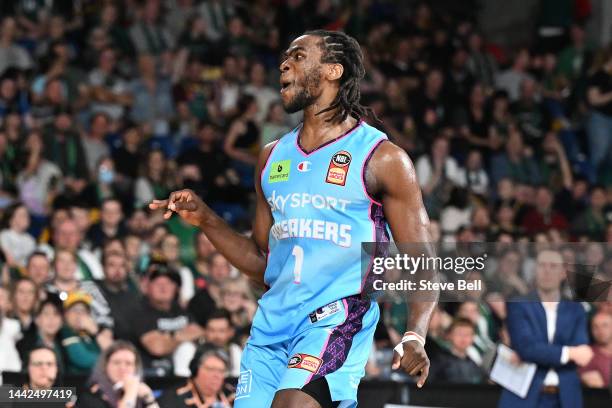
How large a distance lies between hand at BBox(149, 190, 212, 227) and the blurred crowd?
263 centimetres

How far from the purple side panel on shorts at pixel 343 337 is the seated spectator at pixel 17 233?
607cm

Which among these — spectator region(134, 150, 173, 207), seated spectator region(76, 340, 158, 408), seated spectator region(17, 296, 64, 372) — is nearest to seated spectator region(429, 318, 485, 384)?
seated spectator region(76, 340, 158, 408)

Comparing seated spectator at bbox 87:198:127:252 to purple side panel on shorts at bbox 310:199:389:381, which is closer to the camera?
purple side panel on shorts at bbox 310:199:389:381

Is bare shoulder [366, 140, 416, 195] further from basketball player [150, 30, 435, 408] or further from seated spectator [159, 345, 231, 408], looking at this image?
seated spectator [159, 345, 231, 408]

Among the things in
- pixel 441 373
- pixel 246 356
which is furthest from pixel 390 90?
pixel 246 356

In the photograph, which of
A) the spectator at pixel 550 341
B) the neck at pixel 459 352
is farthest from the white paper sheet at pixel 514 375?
the neck at pixel 459 352

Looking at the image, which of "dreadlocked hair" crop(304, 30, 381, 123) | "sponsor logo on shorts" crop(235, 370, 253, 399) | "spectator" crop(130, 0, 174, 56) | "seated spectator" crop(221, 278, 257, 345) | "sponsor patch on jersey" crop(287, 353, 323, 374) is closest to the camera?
"sponsor patch on jersey" crop(287, 353, 323, 374)

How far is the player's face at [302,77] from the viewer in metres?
5.06

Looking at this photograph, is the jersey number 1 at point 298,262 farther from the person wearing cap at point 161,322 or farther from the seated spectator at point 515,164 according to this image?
the seated spectator at point 515,164

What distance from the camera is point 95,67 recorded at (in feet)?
44.6

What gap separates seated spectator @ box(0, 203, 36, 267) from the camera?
10.4 meters

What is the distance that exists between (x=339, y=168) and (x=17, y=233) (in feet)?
20.4

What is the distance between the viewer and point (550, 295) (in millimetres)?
8180

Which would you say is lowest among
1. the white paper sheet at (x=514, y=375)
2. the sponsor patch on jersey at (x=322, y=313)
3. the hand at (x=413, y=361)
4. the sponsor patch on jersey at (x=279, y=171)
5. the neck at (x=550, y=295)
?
the white paper sheet at (x=514, y=375)
